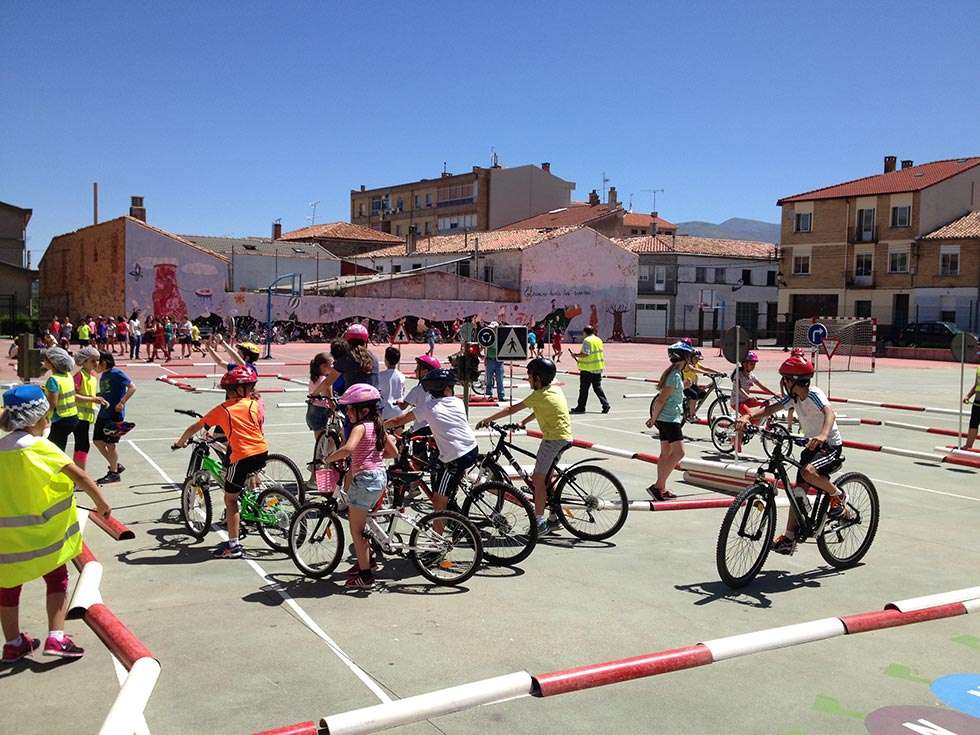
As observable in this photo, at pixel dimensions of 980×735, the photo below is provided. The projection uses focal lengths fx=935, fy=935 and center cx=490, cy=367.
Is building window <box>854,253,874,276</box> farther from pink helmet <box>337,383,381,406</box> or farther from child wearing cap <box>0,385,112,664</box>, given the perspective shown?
child wearing cap <box>0,385,112,664</box>

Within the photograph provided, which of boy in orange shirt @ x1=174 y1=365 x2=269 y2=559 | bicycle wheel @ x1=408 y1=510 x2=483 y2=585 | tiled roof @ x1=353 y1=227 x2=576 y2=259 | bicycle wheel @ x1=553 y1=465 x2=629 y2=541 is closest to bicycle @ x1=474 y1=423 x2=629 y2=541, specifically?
bicycle wheel @ x1=553 y1=465 x2=629 y2=541

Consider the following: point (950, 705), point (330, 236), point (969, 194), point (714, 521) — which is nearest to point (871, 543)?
point (714, 521)

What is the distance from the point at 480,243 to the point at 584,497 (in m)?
58.7

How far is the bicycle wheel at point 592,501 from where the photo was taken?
8.58 m

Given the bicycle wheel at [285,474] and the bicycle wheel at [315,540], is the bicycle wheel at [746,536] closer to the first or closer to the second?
the bicycle wheel at [315,540]

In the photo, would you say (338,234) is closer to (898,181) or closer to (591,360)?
(898,181)

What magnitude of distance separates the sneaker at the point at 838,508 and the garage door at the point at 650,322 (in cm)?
5999

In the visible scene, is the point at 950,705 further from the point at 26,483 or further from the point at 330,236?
the point at 330,236

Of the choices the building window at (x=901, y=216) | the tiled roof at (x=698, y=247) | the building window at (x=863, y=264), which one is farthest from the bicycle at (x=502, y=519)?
the tiled roof at (x=698, y=247)

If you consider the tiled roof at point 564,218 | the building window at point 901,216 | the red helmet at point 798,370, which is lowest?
the red helmet at point 798,370

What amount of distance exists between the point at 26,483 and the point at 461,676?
267cm

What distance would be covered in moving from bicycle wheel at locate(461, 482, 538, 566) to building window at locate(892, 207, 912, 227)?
57.7 meters

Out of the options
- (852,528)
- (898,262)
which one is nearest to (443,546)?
(852,528)

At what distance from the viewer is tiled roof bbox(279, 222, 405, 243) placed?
75.4m
